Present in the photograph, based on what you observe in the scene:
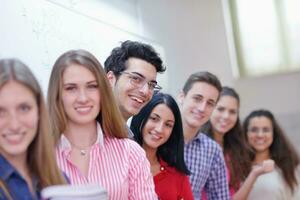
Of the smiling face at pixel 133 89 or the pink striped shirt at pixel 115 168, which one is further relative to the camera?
the smiling face at pixel 133 89

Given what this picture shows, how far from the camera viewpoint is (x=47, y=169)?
110 cm

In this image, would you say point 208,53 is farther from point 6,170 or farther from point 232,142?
point 6,170

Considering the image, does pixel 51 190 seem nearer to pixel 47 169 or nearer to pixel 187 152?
pixel 47 169

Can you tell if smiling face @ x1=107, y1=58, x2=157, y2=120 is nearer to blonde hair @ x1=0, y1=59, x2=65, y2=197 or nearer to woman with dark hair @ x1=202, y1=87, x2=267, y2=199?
blonde hair @ x1=0, y1=59, x2=65, y2=197

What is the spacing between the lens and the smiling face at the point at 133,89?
176 cm

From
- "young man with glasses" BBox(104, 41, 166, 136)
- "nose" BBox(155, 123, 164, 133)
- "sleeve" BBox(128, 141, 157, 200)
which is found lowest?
"sleeve" BBox(128, 141, 157, 200)

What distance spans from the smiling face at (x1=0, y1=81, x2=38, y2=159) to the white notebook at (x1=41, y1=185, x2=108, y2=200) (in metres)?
0.14

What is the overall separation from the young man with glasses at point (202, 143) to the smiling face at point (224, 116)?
49cm

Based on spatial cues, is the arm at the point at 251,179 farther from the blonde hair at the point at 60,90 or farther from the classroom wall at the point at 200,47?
the blonde hair at the point at 60,90

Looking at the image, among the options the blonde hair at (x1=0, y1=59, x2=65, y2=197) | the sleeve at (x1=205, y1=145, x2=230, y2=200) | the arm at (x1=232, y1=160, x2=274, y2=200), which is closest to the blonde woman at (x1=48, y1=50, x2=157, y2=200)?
the blonde hair at (x1=0, y1=59, x2=65, y2=197)

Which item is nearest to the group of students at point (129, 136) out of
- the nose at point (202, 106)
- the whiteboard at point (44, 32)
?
the nose at point (202, 106)

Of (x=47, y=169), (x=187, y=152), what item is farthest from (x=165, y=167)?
(x=47, y=169)

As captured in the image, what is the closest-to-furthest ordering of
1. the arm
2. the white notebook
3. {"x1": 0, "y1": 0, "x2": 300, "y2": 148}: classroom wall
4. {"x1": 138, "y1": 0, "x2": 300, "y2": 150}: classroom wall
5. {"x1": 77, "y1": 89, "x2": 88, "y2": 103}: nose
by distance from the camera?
the white notebook, {"x1": 77, "y1": 89, "x2": 88, "y2": 103}: nose, the arm, {"x1": 0, "y1": 0, "x2": 300, "y2": 148}: classroom wall, {"x1": 138, "y1": 0, "x2": 300, "y2": 150}: classroom wall

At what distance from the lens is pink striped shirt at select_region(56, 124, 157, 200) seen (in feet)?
4.33
